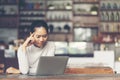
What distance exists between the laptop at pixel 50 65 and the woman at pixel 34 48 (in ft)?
1.46

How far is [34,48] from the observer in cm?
324

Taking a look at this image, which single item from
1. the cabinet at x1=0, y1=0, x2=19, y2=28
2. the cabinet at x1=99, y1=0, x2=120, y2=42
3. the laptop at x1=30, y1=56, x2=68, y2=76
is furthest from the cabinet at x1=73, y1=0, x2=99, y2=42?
the laptop at x1=30, y1=56, x2=68, y2=76

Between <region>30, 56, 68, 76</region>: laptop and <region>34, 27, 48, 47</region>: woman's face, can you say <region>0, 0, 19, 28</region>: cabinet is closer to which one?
<region>34, 27, 48, 47</region>: woman's face

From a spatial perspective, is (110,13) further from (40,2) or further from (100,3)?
(40,2)

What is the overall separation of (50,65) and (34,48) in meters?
0.66

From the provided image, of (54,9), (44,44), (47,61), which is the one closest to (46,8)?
(54,9)

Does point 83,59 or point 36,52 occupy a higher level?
point 36,52

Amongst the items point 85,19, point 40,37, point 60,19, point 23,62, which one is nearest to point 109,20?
point 85,19

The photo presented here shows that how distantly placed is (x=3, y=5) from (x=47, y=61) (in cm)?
732

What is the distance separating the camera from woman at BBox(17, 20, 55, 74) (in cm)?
310

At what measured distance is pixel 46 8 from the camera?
9.38 meters

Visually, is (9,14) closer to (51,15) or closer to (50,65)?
(51,15)

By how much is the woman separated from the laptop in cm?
44

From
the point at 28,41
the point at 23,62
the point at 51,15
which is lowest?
the point at 51,15
